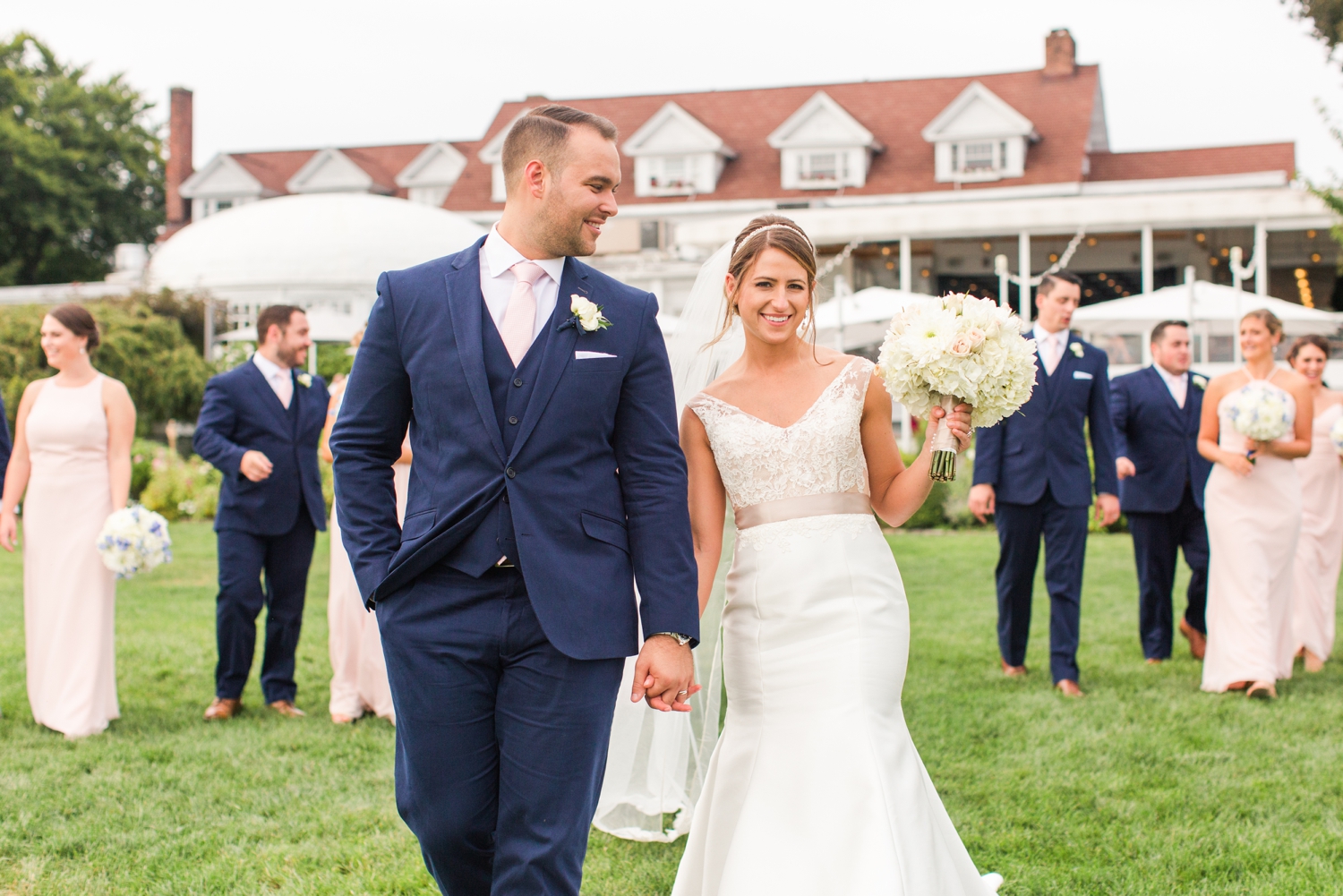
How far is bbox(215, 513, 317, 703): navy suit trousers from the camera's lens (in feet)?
24.1

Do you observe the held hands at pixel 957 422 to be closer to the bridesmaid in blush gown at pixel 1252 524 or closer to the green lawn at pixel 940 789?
the green lawn at pixel 940 789

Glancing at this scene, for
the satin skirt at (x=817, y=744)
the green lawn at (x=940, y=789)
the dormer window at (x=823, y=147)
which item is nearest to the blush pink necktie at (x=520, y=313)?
the satin skirt at (x=817, y=744)

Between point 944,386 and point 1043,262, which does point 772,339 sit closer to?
point 944,386

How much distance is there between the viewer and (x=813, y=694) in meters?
3.78

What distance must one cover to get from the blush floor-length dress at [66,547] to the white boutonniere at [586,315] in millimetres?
5169

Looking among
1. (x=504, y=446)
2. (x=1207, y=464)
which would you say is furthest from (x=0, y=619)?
(x=1207, y=464)

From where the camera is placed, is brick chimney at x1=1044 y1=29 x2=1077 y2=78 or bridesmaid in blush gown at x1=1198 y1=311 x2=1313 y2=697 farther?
brick chimney at x1=1044 y1=29 x2=1077 y2=78

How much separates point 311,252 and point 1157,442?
28.6m

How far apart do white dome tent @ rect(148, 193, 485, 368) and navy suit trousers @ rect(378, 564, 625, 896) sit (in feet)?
102

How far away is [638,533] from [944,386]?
127cm

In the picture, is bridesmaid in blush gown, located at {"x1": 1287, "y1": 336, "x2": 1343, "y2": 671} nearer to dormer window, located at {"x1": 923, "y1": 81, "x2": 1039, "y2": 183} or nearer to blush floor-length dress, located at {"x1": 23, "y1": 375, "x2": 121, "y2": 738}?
blush floor-length dress, located at {"x1": 23, "y1": 375, "x2": 121, "y2": 738}

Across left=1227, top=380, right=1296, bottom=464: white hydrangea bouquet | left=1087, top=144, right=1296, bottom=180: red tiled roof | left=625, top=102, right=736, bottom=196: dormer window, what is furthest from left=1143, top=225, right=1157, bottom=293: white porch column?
left=1227, top=380, right=1296, bottom=464: white hydrangea bouquet

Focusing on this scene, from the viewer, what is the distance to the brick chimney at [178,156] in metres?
43.9

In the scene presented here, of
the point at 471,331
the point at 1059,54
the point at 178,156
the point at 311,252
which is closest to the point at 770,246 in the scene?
the point at 471,331
